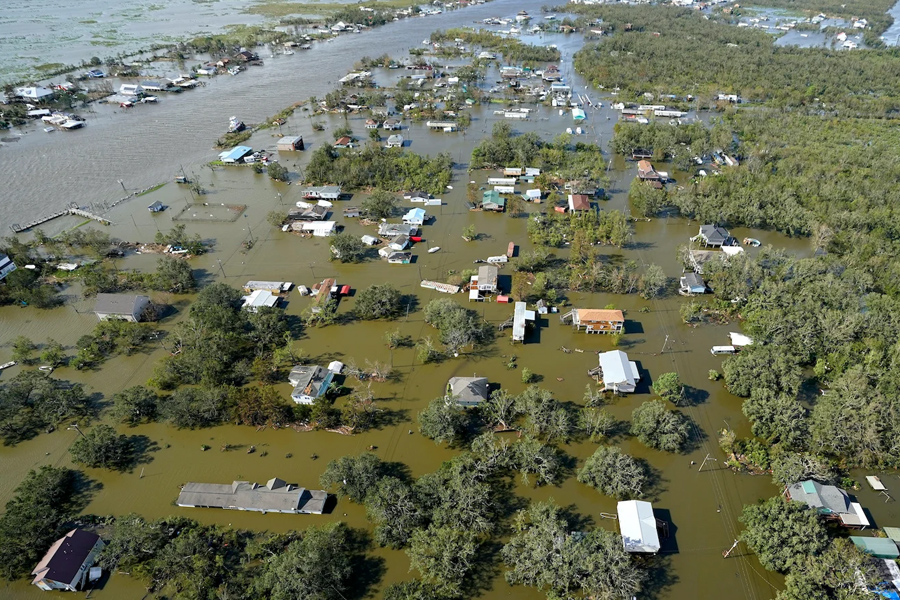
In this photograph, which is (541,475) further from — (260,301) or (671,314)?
(260,301)

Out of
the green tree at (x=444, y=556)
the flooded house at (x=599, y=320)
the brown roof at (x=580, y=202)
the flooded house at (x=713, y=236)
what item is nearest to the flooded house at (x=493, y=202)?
the brown roof at (x=580, y=202)

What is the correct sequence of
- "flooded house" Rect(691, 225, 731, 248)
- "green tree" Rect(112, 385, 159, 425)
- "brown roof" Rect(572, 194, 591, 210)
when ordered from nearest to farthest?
1. "green tree" Rect(112, 385, 159, 425)
2. "flooded house" Rect(691, 225, 731, 248)
3. "brown roof" Rect(572, 194, 591, 210)

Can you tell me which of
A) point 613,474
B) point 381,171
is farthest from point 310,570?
point 381,171

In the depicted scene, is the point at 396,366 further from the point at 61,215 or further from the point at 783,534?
the point at 61,215

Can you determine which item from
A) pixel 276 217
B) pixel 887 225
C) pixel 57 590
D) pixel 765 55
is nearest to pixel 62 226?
pixel 276 217

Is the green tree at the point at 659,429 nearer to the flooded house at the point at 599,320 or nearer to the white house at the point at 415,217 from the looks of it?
the flooded house at the point at 599,320

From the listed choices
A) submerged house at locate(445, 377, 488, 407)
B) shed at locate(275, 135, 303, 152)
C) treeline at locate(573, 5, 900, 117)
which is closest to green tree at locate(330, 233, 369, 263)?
submerged house at locate(445, 377, 488, 407)

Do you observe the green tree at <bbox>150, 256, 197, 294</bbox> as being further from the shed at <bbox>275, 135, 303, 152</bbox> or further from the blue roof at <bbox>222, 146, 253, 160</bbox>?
the shed at <bbox>275, 135, 303, 152</bbox>
